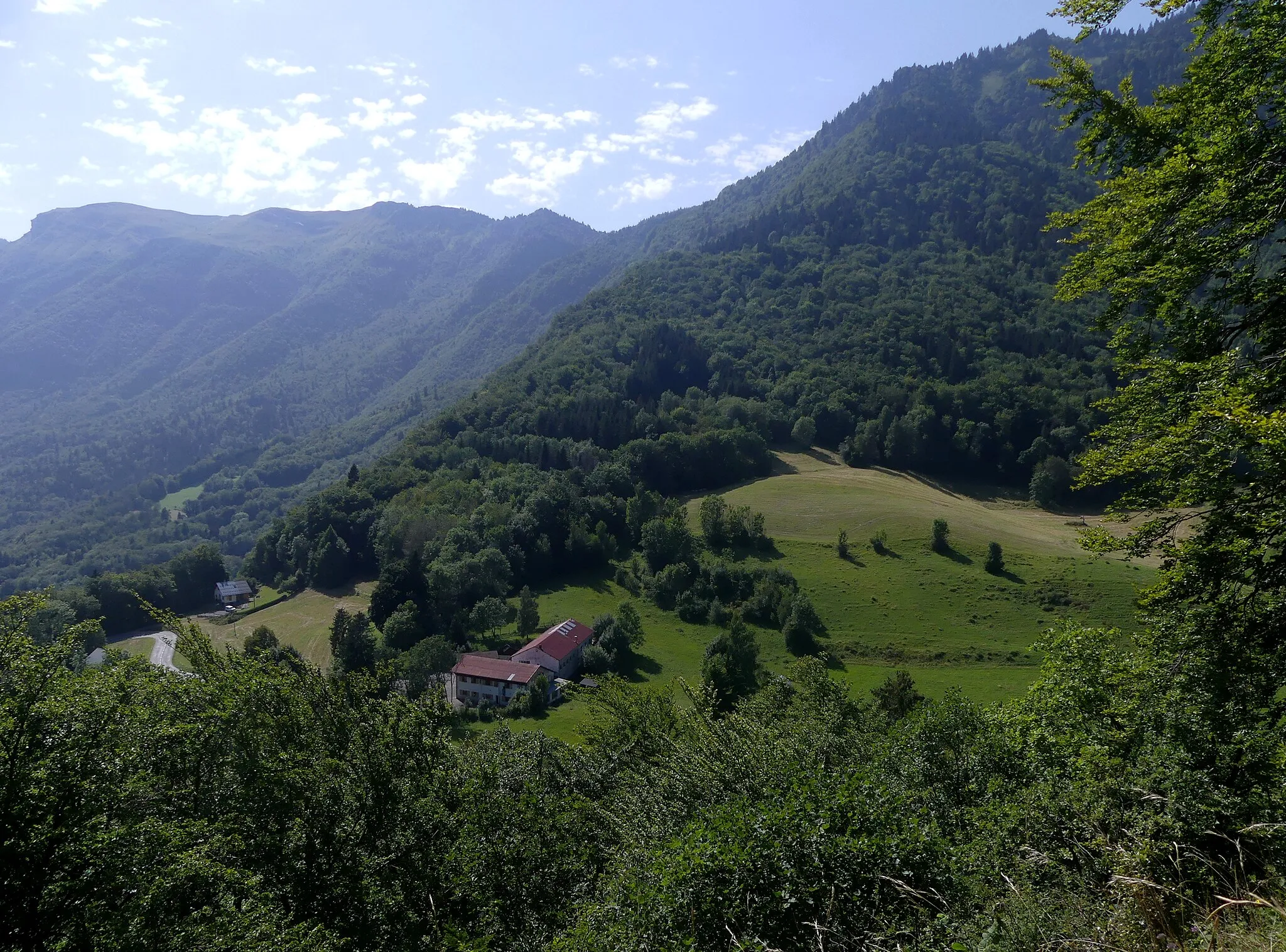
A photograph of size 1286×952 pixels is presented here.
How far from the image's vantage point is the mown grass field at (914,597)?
57.2 m

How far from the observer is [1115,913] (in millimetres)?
7797

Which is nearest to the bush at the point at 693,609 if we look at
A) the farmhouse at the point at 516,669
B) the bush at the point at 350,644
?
the farmhouse at the point at 516,669

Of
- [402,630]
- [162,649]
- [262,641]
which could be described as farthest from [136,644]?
[402,630]

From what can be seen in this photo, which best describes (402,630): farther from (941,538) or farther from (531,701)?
(941,538)

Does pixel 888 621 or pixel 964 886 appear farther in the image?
pixel 888 621

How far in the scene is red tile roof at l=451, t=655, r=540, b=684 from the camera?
6229cm

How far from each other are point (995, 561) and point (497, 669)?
176 ft

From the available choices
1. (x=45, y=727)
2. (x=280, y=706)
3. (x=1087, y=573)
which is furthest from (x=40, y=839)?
(x=1087, y=573)

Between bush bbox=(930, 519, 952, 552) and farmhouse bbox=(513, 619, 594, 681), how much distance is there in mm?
41444

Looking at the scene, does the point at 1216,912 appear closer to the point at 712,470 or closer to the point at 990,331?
the point at 712,470

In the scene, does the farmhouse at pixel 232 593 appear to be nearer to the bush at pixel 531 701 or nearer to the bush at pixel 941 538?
the bush at pixel 531 701

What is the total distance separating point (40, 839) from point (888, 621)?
2570 inches

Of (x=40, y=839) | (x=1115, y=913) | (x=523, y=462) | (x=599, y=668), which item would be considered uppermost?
(x=40, y=839)

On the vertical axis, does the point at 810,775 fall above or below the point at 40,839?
below
